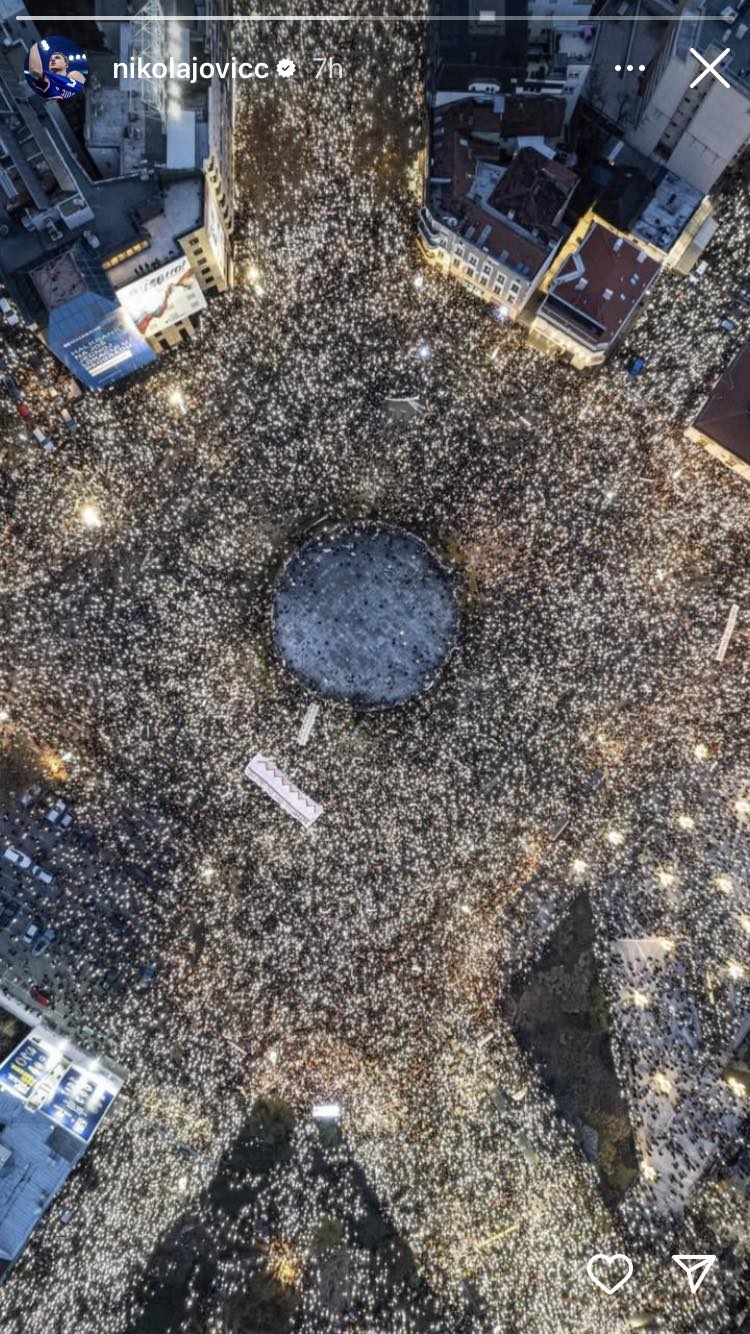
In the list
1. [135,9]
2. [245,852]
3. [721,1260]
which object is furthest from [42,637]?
[721,1260]

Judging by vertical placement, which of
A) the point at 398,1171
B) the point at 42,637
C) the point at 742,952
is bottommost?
the point at 398,1171

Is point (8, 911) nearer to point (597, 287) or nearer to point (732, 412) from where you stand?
point (597, 287)

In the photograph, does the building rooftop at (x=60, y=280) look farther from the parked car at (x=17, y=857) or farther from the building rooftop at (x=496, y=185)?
the parked car at (x=17, y=857)

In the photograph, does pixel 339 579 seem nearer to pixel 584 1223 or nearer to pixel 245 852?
pixel 245 852

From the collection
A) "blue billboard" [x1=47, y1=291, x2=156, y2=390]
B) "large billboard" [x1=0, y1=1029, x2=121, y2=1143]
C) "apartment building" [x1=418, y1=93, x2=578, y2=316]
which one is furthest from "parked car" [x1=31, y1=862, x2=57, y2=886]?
"apartment building" [x1=418, y1=93, x2=578, y2=316]

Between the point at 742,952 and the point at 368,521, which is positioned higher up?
the point at 368,521

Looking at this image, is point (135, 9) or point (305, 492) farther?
point (305, 492)

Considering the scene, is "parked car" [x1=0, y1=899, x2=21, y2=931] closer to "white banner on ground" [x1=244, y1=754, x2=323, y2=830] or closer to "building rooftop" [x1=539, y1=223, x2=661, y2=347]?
"white banner on ground" [x1=244, y1=754, x2=323, y2=830]

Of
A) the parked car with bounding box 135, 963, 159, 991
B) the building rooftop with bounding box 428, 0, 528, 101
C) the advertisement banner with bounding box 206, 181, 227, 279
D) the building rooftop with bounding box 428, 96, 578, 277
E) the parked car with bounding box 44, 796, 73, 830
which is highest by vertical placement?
the building rooftop with bounding box 428, 0, 528, 101
